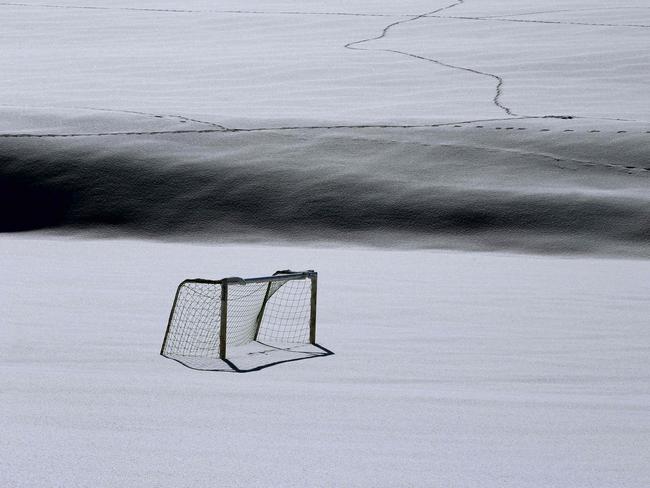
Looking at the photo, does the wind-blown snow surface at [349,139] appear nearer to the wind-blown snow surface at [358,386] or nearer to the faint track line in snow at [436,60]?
the faint track line in snow at [436,60]

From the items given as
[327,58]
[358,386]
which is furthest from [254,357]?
[327,58]

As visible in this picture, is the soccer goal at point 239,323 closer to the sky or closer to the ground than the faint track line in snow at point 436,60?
closer to the ground

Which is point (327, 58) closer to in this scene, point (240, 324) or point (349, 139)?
point (349, 139)

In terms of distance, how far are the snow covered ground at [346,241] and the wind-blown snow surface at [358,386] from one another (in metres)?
0.02

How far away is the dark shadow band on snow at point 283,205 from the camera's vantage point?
7527 millimetres

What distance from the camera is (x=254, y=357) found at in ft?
14.8

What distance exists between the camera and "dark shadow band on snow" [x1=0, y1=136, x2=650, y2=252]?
24.7ft

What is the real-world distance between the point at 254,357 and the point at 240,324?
0.51 metres

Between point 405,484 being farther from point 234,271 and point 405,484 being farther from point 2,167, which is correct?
point 2,167

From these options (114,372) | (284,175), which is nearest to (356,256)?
(284,175)

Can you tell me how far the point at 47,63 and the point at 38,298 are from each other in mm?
9688

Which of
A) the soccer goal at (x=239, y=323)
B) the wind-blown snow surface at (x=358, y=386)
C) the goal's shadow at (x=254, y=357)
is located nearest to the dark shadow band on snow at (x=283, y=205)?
the wind-blown snow surface at (x=358, y=386)

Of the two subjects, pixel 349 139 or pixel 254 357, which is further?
pixel 349 139

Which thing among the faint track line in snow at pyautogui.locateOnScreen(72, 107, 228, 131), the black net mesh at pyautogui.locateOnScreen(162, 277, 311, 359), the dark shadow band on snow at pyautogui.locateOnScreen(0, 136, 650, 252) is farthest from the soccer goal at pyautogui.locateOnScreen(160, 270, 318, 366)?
the faint track line in snow at pyautogui.locateOnScreen(72, 107, 228, 131)
